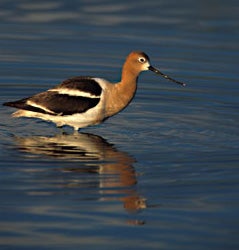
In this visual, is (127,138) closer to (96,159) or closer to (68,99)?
(68,99)

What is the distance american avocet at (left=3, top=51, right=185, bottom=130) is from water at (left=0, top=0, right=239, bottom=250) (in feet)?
0.83

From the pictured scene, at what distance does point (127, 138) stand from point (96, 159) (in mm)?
1295

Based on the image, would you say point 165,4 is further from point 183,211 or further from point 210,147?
point 183,211

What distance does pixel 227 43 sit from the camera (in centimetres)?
2009

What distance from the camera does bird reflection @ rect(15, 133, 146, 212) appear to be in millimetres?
12141

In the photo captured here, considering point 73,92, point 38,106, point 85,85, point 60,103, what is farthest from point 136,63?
point 38,106

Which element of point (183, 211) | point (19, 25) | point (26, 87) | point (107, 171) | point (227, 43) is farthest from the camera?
point (19, 25)

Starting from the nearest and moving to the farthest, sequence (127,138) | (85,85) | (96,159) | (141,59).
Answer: (96,159), (127,138), (85,85), (141,59)

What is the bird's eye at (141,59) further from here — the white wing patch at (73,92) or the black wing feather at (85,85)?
the white wing patch at (73,92)

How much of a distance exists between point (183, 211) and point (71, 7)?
11.6m

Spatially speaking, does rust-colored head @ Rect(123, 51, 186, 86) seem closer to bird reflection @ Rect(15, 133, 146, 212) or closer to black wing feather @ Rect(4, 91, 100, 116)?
black wing feather @ Rect(4, 91, 100, 116)

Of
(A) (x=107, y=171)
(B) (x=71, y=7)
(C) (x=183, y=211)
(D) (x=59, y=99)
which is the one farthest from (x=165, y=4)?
(C) (x=183, y=211)

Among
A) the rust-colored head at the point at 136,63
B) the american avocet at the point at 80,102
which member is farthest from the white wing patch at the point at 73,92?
the rust-colored head at the point at 136,63

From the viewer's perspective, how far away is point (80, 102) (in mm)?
15336
